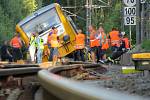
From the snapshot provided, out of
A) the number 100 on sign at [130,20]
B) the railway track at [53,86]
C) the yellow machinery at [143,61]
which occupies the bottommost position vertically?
the railway track at [53,86]

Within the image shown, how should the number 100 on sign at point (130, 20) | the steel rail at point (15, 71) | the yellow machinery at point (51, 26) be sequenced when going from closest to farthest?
1. the steel rail at point (15, 71)
2. the number 100 on sign at point (130, 20)
3. the yellow machinery at point (51, 26)

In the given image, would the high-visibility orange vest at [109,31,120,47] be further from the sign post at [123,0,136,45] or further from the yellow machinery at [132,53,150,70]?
the yellow machinery at [132,53,150,70]

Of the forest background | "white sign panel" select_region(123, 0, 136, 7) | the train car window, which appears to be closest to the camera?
"white sign panel" select_region(123, 0, 136, 7)

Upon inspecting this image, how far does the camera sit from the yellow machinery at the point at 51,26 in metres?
32.4

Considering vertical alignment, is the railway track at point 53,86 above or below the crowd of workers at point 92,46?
below

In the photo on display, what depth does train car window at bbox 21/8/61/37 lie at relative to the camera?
32669mm

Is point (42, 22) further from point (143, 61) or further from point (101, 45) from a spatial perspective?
point (143, 61)

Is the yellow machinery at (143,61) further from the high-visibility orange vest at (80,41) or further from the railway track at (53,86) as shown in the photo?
the high-visibility orange vest at (80,41)

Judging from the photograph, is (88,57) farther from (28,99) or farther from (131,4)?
(28,99)

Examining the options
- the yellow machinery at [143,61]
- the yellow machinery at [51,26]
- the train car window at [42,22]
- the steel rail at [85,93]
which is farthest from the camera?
the train car window at [42,22]

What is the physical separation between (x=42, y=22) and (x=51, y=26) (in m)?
0.74

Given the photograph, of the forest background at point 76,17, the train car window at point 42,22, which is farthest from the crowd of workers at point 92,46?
the forest background at point 76,17

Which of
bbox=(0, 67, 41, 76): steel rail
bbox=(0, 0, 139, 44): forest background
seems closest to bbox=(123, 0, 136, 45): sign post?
bbox=(0, 67, 41, 76): steel rail

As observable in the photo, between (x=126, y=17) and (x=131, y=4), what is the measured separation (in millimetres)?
667
